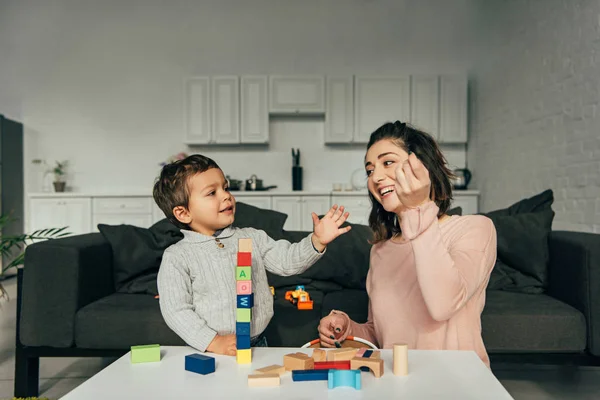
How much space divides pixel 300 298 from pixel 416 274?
101cm

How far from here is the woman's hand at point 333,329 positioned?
140 cm

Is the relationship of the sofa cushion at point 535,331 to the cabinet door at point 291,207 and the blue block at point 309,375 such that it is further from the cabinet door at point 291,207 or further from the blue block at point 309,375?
the cabinet door at point 291,207

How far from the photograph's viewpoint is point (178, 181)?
148cm

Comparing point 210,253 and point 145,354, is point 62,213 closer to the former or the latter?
point 210,253

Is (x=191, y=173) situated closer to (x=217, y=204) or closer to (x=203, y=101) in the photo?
(x=217, y=204)

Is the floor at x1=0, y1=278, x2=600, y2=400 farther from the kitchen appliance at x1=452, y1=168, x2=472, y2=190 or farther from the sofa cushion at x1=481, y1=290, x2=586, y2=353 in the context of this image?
the kitchen appliance at x1=452, y1=168, x2=472, y2=190

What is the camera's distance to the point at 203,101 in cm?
565

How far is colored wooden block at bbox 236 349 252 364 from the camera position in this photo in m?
1.09

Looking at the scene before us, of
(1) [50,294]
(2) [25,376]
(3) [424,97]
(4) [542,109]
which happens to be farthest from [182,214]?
(3) [424,97]

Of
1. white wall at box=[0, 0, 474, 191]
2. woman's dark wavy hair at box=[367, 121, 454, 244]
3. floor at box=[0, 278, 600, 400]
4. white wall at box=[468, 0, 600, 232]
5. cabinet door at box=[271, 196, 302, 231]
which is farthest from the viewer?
white wall at box=[0, 0, 474, 191]

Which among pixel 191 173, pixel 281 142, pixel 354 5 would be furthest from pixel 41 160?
pixel 191 173

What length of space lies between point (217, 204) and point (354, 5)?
5.21 m

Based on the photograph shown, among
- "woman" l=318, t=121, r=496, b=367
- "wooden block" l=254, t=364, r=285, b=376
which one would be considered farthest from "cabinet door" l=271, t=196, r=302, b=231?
"wooden block" l=254, t=364, r=285, b=376

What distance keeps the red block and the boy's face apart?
56 cm
